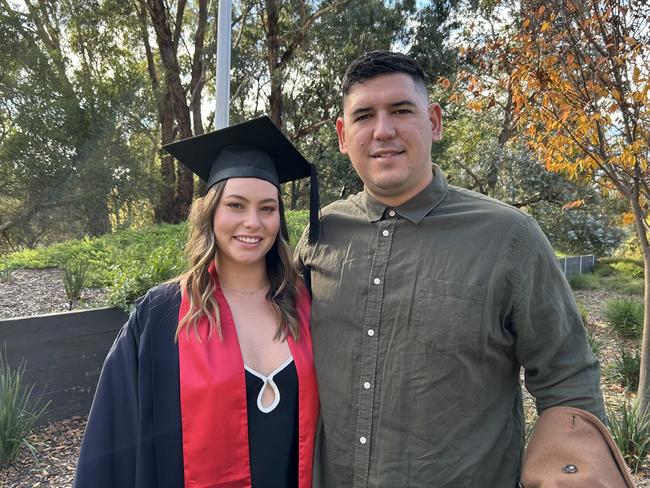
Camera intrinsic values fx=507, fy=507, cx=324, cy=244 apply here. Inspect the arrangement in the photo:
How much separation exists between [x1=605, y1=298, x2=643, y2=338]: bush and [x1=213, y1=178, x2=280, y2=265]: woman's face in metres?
6.87

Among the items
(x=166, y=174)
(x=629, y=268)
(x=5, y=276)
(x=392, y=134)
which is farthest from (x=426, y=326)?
(x=166, y=174)

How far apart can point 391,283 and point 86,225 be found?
15965mm

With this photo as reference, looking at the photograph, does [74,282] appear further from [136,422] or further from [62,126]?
[62,126]

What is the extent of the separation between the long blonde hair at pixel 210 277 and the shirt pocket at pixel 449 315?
0.60 m

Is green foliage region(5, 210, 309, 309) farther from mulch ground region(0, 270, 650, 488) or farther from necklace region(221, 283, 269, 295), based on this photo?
necklace region(221, 283, 269, 295)

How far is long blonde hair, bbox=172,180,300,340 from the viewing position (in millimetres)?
2000

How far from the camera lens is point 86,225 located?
1573 cm

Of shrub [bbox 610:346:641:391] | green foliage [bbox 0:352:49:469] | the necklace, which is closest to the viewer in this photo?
the necklace

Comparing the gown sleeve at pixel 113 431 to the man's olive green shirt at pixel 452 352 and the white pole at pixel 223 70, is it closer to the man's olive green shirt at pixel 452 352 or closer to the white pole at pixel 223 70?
the man's olive green shirt at pixel 452 352

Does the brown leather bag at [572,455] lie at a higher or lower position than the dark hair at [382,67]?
lower

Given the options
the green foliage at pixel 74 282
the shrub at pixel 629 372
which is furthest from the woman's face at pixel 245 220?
the shrub at pixel 629 372

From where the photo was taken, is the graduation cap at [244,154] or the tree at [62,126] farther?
the tree at [62,126]

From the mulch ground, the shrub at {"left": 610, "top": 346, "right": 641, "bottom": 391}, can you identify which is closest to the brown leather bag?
the mulch ground

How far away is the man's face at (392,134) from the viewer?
1.78 m
